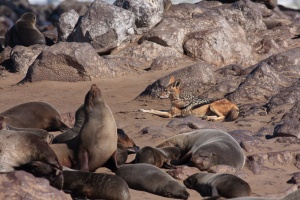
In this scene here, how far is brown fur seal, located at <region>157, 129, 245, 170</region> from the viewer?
324 inches

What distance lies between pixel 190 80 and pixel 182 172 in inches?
231

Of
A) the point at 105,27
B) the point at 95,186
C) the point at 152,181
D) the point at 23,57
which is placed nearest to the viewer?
the point at 95,186

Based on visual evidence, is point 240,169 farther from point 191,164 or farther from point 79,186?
point 79,186

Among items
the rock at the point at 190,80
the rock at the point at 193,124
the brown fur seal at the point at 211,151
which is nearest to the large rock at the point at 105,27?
the rock at the point at 190,80

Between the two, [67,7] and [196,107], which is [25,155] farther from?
[67,7]

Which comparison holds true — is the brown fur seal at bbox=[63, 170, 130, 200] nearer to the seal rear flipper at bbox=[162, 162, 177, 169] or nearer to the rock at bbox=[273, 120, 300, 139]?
the seal rear flipper at bbox=[162, 162, 177, 169]

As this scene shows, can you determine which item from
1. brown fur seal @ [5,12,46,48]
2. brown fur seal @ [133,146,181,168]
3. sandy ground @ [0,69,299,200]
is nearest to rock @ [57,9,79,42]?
brown fur seal @ [5,12,46,48]

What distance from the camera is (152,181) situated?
7320 mm

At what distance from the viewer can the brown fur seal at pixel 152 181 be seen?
717 cm

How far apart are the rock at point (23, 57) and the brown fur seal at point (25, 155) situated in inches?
387

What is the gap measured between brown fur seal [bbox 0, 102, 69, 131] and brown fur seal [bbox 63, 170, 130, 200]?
3.38 meters

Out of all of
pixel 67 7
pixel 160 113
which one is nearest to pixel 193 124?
pixel 160 113

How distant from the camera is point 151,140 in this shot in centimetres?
985

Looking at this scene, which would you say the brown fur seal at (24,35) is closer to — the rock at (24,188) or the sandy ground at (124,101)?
the sandy ground at (124,101)
